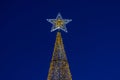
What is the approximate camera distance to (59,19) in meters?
60.9

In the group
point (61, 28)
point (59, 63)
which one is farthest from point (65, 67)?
point (61, 28)

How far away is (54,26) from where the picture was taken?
60969mm

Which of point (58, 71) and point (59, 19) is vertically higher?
point (59, 19)

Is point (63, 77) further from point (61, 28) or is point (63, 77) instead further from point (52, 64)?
point (61, 28)

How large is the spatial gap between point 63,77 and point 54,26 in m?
6.83

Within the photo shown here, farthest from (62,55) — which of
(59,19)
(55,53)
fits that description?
(59,19)

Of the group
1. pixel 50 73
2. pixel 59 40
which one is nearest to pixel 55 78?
pixel 50 73

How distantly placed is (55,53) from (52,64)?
1.54 m

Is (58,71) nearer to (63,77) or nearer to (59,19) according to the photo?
(63,77)

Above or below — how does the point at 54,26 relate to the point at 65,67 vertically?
above

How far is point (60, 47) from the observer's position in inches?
2365

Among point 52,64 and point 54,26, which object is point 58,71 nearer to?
point 52,64

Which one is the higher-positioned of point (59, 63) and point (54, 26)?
point (54, 26)

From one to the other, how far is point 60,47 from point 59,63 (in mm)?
2132
